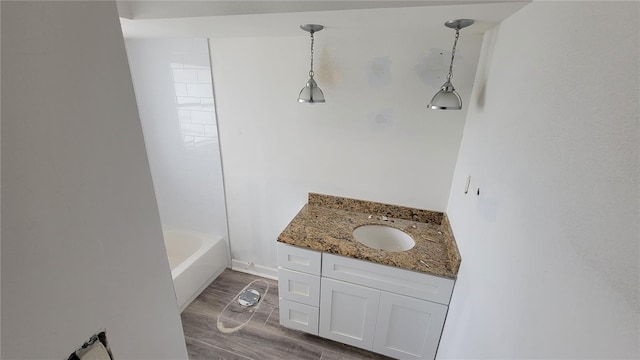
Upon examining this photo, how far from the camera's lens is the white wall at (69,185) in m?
0.42

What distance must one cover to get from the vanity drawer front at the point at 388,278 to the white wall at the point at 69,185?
3.63 feet

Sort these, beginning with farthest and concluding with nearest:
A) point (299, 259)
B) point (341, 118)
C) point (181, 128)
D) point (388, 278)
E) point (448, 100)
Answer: point (181, 128) → point (341, 118) → point (299, 259) → point (388, 278) → point (448, 100)

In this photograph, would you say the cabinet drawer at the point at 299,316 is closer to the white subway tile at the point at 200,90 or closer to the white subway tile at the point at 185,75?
the white subway tile at the point at 200,90

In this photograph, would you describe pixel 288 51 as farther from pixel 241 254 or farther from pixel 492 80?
pixel 241 254

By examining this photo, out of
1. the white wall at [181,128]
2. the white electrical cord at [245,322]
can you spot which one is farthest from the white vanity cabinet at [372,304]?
the white wall at [181,128]

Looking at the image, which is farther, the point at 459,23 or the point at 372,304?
the point at 372,304

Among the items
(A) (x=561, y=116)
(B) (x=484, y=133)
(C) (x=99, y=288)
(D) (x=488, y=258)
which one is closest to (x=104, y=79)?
(C) (x=99, y=288)

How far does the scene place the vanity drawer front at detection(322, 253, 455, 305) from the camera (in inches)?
58.3

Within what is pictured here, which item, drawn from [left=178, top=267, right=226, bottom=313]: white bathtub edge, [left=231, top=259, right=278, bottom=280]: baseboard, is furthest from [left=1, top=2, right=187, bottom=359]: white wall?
[left=231, top=259, right=278, bottom=280]: baseboard

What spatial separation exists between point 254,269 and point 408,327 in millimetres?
1503

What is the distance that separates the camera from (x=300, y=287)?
1797mm

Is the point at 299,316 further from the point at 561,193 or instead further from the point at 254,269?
the point at 561,193

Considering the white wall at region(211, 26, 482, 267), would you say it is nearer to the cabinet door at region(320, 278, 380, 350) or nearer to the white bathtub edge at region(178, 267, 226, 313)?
the cabinet door at region(320, 278, 380, 350)

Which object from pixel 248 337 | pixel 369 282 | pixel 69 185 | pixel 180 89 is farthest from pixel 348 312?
pixel 180 89
